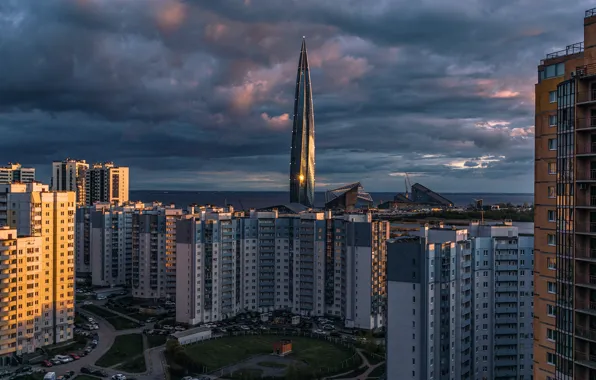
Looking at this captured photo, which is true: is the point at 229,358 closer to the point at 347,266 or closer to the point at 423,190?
the point at 347,266

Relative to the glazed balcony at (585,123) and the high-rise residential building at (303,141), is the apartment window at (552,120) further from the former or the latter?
the high-rise residential building at (303,141)

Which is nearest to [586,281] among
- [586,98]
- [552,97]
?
[586,98]

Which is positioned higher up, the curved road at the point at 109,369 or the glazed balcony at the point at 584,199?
the glazed balcony at the point at 584,199

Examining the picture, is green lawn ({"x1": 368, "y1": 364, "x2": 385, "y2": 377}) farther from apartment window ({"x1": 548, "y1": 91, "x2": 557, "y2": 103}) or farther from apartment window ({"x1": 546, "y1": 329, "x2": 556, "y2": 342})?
apartment window ({"x1": 548, "y1": 91, "x2": 557, "y2": 103})

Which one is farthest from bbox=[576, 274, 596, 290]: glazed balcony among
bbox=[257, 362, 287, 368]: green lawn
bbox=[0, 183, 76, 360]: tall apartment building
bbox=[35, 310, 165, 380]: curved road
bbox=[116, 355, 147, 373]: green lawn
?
bbox=[0, 183, 76, 360]: tall apartment building

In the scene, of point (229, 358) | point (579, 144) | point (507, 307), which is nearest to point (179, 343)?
point (229, 358)

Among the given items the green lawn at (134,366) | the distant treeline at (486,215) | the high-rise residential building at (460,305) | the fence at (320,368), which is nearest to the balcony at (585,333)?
the high-rise residential building at (460,305)
